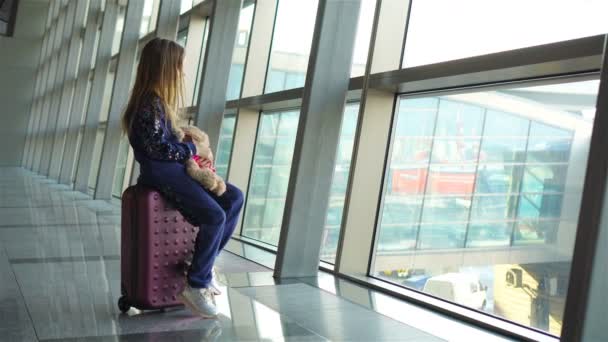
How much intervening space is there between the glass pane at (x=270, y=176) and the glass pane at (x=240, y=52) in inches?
28.5

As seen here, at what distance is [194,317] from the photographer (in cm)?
320

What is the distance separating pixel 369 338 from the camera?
3.00 meters

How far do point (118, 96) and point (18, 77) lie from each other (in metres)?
15.4

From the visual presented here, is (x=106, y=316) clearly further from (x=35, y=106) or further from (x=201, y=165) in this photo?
(x=35, y=106)

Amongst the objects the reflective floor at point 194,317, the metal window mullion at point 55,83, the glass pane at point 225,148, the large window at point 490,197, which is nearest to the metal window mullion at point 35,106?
the metal window mullion at point 55,83

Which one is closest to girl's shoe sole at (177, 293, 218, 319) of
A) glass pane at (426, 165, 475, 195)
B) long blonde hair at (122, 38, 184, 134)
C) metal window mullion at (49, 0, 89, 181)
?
long blonde hair at (122, 38, 184, 134)

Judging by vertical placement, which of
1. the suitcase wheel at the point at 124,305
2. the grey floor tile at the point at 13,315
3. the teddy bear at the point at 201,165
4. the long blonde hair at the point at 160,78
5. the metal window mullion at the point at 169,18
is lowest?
the grey floor tile at the point at 13,315

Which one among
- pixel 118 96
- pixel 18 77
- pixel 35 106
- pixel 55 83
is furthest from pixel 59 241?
pixel 18 77

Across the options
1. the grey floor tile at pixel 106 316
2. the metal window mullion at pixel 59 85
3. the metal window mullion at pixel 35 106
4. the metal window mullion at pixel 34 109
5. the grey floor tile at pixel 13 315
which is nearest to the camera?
the grey floor tile at pixel 13 315

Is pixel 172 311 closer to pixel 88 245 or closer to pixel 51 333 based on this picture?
pixel 51 333

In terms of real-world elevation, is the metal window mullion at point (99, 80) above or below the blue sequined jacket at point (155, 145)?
above

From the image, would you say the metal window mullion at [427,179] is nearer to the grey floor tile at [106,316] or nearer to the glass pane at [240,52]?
the grey floor tile at [106,316]

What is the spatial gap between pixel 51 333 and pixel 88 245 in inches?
113

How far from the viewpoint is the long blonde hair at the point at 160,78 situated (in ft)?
10.6
